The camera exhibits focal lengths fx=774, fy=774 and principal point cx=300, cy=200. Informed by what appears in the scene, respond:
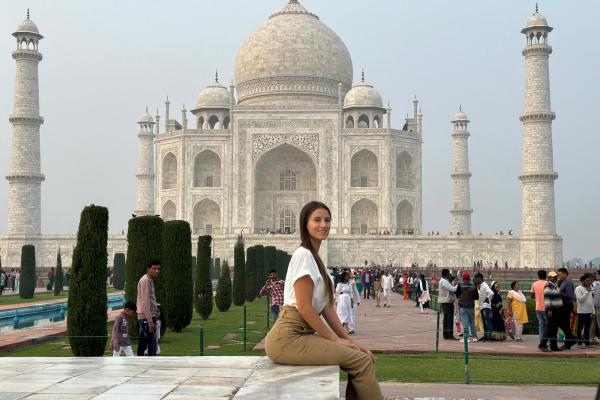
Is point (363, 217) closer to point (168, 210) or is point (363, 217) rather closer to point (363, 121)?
point (363, 121)

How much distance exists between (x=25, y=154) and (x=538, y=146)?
20028mm

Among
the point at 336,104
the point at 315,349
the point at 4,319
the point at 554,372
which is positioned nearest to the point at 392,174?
the point at 336,104

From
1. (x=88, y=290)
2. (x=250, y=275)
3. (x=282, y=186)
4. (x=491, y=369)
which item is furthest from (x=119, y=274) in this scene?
(x=491, y=369)

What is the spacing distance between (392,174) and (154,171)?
12.6 m

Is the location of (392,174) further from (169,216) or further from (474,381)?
(474,381)

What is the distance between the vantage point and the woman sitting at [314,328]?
9.52ft

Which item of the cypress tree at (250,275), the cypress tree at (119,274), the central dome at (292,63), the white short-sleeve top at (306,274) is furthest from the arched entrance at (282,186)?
the white short-sleeve top at (306,274)

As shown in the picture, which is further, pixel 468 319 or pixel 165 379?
pixel 468 319

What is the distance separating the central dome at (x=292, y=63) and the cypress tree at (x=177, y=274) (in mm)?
25771

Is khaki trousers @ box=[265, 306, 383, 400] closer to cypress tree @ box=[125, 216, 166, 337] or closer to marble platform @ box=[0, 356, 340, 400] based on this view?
marble platform @ box=[0, 356, 340, 400]

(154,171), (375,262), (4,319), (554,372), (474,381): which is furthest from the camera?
(154,171)

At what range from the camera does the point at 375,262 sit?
100ft

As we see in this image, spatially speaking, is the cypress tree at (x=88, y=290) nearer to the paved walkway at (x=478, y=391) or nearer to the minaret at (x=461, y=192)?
the paved walkway at (x=478, y=391)

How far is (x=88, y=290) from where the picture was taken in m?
7.44
